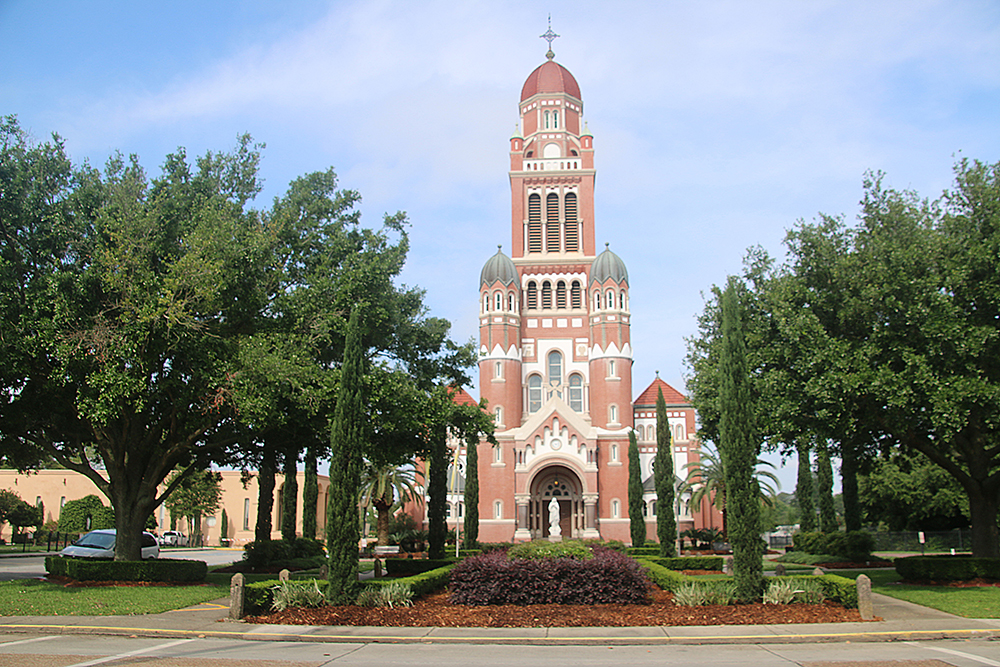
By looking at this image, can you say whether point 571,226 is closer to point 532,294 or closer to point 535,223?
point 535,223

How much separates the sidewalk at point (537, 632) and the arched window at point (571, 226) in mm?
46048

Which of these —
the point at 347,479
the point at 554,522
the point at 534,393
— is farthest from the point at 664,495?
the point at 347,479

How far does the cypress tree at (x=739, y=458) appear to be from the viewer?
50.8ft

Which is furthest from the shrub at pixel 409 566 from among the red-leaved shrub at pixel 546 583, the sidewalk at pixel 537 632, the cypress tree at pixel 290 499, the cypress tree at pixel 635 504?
the cypress tree at pixel 635 504

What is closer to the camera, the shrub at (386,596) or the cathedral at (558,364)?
the shrub at (386,596)

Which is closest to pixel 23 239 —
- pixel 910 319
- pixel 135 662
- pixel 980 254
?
pixel 135 662

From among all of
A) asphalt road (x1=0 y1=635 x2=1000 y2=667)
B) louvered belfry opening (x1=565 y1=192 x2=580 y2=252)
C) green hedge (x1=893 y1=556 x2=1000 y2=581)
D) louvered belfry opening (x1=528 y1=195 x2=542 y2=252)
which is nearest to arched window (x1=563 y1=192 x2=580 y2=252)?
louvered belfry opening (x1=565 y1=192 x2=580 y2=252)

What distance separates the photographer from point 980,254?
17953 millimetres

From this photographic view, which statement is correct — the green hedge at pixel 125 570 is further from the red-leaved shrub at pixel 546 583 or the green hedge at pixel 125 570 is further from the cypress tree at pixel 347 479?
the red-leaved shrub at pixel 546 583

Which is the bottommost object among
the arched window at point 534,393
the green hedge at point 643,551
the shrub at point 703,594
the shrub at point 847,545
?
the green hedge at point 643,551

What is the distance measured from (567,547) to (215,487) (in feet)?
149

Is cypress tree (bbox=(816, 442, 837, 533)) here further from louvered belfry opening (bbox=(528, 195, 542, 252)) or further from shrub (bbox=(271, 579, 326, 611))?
louvered belfry opening (bbox=(528, 195, 542, 252))

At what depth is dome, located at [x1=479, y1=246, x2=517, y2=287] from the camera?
55.7m

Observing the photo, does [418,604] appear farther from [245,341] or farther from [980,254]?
[980,254]
